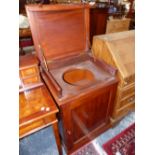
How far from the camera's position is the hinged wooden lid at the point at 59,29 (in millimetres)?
1044

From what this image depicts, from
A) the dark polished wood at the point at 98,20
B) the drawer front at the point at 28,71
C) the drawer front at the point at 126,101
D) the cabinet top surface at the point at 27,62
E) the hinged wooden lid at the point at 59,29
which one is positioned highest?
the dark polished wood at the point at 98,20

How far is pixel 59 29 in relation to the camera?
117cm

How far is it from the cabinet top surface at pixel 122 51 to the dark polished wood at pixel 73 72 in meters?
0.12

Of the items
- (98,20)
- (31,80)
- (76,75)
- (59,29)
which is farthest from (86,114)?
(98,20)

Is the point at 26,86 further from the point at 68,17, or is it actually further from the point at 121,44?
the point at 121,44

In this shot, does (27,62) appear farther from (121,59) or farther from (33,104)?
(121,59)

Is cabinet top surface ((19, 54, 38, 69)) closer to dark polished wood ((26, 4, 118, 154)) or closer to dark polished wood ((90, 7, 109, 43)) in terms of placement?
dark polished wood ((26, 4, 118, 154))

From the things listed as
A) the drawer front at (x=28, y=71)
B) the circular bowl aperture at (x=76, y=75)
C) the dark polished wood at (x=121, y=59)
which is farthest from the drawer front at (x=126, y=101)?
the drawer front at (x=28, y=71)

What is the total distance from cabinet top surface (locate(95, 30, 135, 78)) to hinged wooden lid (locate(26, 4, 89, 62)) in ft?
0.70

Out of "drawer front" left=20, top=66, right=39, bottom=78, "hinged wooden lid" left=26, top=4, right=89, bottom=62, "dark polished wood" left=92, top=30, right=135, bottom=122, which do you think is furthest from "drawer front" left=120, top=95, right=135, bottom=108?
"drawer front" left=20, top=66, right=39, bottom=78

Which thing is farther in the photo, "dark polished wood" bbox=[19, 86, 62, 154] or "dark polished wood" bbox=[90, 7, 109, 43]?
"dark polished wood" bbox=[90, 7, 109, 43]

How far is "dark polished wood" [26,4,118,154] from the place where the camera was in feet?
3.22

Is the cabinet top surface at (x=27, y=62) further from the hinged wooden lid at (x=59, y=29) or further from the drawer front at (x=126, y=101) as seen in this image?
the drawer front at (x=126, y=101)
